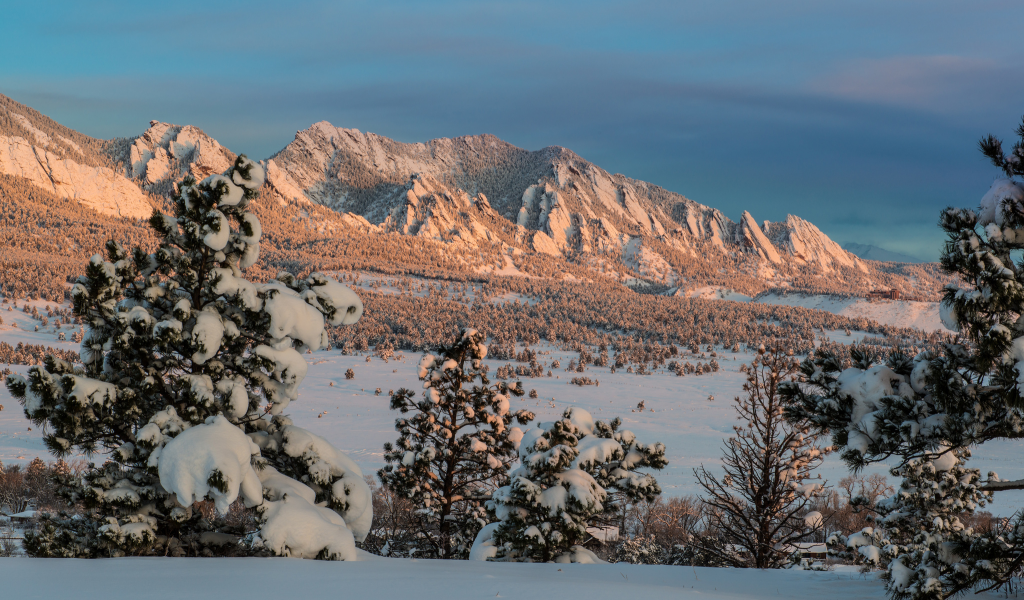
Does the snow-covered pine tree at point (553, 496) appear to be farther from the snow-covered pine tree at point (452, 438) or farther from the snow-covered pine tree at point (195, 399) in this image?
the snow-covered pine tree at point (452, 438)

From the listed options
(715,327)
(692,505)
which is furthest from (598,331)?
(692,505)

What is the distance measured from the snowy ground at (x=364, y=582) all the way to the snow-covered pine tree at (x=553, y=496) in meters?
3.95

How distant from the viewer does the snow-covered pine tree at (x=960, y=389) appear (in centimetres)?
577

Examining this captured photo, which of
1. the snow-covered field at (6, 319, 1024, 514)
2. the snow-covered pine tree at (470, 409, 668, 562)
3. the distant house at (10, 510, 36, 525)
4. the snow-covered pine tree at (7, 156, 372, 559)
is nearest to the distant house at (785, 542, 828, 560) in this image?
the snow-covered pine tree at (470, 409, 668, 562)

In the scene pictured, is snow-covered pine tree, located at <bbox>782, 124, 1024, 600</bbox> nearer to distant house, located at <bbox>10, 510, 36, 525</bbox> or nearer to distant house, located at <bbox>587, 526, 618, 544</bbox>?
distant house, located at <bbox>10, 510, 36, 525</bbox>

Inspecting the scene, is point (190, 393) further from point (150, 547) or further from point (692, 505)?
point (692, 505)

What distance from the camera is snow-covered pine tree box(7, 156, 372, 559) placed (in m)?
7.75

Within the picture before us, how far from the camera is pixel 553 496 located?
12461 mm

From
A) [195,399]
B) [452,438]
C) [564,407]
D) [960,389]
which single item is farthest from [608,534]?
[960,389]

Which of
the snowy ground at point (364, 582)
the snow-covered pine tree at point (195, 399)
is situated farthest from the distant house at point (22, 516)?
the snowy ground at point (364, 582)

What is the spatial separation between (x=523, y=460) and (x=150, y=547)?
701 centimetres

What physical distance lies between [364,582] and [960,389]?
6263 mm

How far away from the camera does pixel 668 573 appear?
8.66 m

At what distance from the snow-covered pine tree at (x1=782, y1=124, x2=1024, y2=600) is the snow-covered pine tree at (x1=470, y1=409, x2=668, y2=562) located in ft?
20.0
